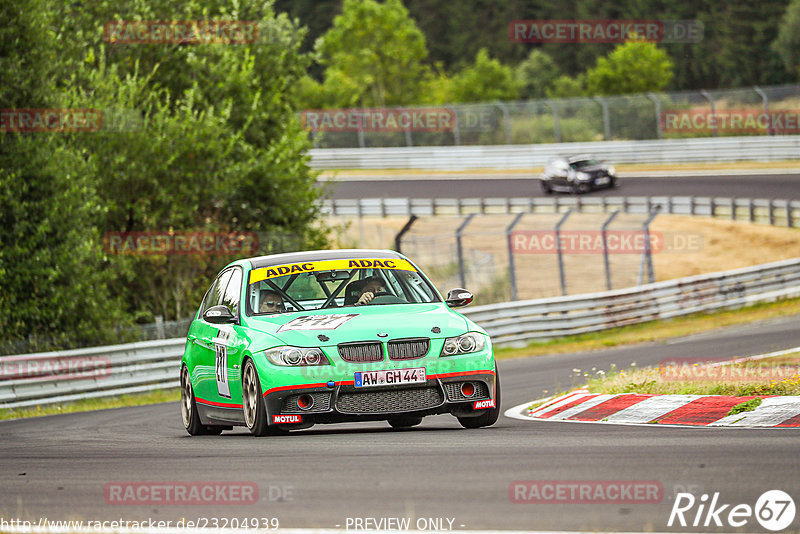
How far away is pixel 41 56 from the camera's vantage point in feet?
69.5

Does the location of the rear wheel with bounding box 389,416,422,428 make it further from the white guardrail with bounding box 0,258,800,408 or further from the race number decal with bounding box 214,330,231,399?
the white guardrail with bounding box 0,258,800,408

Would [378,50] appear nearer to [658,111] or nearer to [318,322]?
[658,111]

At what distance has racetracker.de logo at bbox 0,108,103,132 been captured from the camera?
20359 millimetres

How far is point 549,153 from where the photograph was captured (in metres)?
53.5

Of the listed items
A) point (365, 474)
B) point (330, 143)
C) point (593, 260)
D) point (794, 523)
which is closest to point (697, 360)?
point (365, 474)

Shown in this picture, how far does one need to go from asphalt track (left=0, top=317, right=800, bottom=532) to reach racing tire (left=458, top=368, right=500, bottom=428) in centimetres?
10

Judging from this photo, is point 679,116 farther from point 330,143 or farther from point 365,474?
point 365,474

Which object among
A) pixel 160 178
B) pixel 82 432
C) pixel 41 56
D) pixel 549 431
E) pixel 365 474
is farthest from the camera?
pixel 160 178

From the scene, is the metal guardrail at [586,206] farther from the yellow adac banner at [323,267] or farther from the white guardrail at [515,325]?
the yellow adac banner at [323,267]

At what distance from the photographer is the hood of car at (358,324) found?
8641mm

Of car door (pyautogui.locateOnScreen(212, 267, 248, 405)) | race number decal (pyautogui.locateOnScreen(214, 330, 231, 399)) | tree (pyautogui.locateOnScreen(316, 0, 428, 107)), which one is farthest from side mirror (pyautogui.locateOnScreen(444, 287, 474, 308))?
tree (pyautogui.locateOnScreen(316, 0, 428, 107))

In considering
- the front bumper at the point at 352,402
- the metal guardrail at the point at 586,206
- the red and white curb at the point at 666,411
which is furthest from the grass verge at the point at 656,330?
the front bumper at the point at 352,402

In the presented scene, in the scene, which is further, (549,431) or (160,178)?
(160,178)

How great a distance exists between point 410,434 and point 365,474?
86.3 inches
